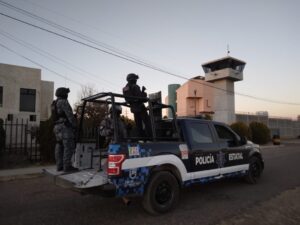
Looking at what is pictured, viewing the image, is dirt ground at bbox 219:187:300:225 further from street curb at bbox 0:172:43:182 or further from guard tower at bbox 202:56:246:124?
guard tower at bbox 202:56:246:124

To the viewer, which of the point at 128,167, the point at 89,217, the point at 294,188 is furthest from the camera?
the point at 294,188

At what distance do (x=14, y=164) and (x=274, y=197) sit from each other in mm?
10036

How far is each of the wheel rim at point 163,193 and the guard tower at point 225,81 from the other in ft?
126

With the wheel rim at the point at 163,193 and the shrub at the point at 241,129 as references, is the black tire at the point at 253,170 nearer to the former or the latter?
the wheel rim at the point at 163,193

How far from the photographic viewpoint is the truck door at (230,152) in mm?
6586

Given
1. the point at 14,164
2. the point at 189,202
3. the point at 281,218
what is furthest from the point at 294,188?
the point at 14,164

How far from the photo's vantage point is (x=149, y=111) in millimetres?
5414

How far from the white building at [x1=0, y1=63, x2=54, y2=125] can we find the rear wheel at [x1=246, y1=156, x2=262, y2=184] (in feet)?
60.3

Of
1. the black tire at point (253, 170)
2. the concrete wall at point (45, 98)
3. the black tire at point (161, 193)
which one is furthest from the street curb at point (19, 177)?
the concrete wall at point (45, 98)

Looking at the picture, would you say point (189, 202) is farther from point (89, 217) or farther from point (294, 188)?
point (294, 188)

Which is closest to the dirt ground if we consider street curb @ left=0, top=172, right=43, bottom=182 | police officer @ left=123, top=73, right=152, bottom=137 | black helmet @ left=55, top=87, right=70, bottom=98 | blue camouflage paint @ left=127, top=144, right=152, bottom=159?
blue camouflage paint @ left=127, top=144, right=152, bottom=159

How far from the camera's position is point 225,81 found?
4384 cm

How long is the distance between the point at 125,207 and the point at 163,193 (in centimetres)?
94

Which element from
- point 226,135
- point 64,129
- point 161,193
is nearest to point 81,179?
point 64,129
